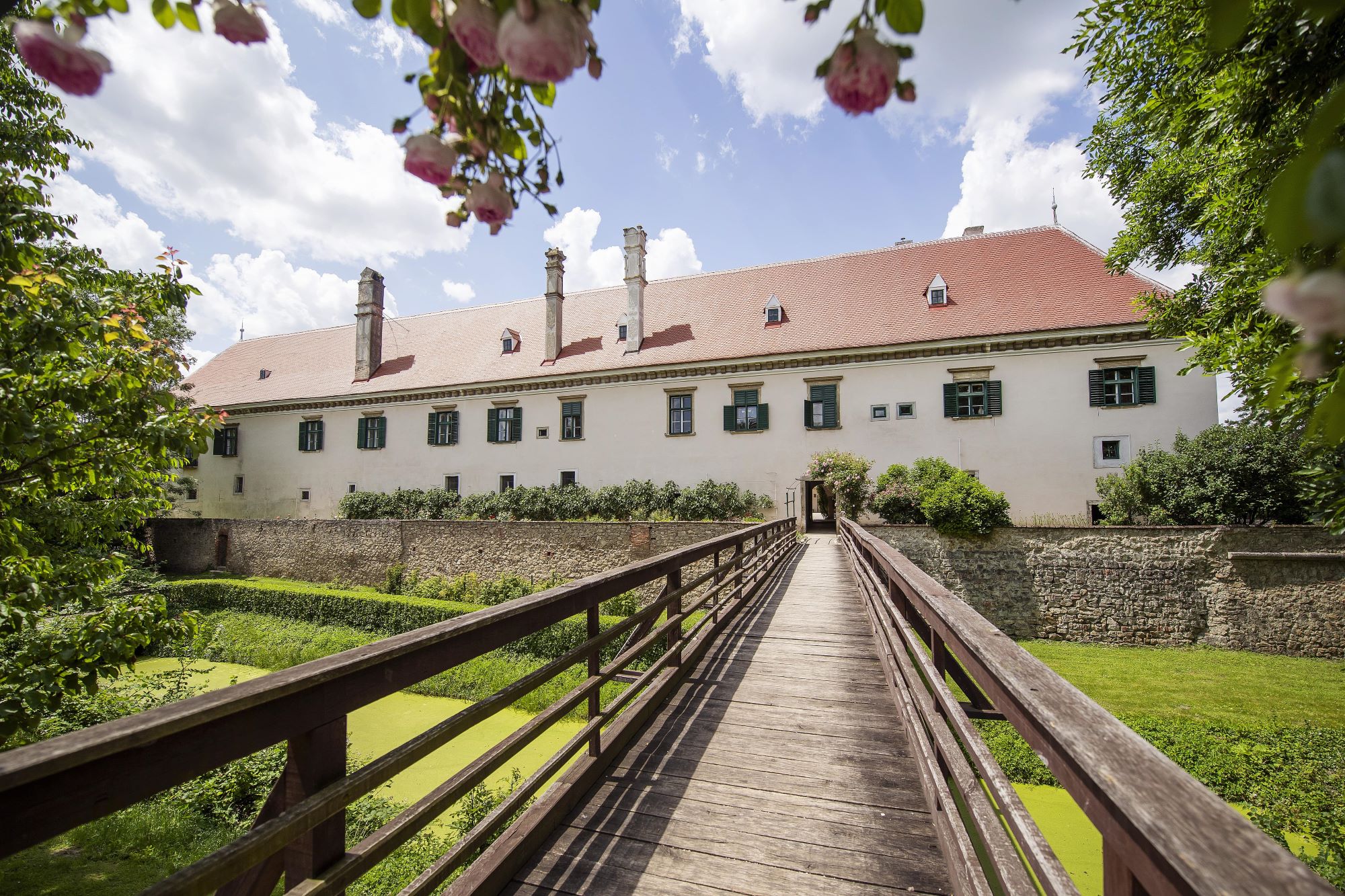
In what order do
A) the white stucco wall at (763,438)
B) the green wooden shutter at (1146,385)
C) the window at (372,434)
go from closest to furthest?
the green wooden shutter at (1146,385) → the white stucco wall at (763,438) → the window at (372,434)

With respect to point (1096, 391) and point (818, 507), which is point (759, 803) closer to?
point (1096, 391)

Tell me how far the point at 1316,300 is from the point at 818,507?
23.2 m

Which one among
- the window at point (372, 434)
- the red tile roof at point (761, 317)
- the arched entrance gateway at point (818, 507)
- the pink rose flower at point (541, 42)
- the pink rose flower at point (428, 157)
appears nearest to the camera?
the pink rose flower at point (541, 42)

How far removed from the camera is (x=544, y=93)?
4.89 ft

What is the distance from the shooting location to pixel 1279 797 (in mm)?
7105

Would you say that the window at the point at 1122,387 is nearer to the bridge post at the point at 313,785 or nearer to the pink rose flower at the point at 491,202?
the pink rose flower at the point at 491,202

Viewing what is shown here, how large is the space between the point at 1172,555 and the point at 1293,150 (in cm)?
1219

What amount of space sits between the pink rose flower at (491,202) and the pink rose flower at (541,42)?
424 mm

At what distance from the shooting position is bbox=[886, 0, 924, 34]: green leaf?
100 cm

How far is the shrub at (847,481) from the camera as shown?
55.8 feet

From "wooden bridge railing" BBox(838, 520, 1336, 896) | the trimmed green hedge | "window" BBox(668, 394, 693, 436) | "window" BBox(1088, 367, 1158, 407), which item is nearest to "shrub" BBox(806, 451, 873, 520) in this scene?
"window" BBox(668, 394, 693, 436)

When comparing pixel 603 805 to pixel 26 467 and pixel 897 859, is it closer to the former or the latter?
pixel 897 859

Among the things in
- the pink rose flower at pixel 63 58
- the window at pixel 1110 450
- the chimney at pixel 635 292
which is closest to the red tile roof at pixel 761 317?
the chimney at pixel 635 292

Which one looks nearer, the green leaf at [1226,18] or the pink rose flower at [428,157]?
the green leaf at [1226,18]
